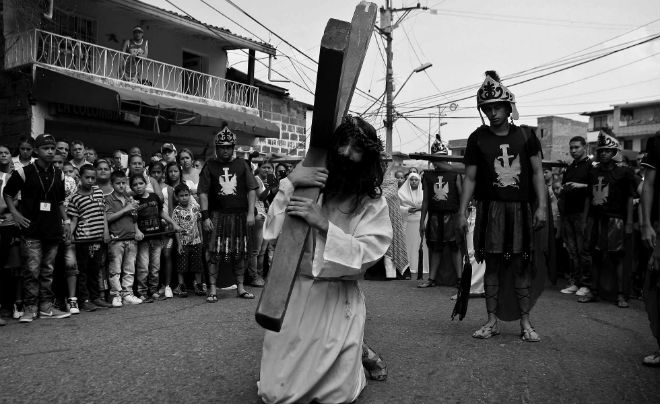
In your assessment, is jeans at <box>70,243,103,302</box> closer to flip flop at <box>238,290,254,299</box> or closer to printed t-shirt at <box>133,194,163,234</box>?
printed t-shirt at <box>133,194,163,234</box>

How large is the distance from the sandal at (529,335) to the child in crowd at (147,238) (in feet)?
15.3

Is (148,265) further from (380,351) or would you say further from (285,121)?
(285,121)

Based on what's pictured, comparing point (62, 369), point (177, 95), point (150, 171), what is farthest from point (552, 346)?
point (177, 95)

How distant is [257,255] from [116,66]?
10.1m

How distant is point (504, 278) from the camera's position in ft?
17.8

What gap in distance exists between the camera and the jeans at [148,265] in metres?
7.51

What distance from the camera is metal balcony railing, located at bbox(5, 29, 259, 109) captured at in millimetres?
13992

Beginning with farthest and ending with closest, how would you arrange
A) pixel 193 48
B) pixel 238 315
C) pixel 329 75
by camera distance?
1. pixel 193 48
2. pixel 238 315
3. pixel 329 75

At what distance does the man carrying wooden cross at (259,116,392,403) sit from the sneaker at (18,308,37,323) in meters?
3.66

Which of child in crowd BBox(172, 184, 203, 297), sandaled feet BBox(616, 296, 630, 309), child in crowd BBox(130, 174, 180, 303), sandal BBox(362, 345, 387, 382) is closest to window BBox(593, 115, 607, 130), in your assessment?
sandaled feet BBox(616, 296, 630, 309)

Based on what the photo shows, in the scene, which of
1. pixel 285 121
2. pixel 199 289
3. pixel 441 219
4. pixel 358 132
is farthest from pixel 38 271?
pixel 285 121

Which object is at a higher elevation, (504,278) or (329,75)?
(329,75)

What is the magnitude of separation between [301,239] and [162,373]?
184cm

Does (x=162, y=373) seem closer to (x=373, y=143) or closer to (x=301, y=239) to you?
(x=301, y=239)
